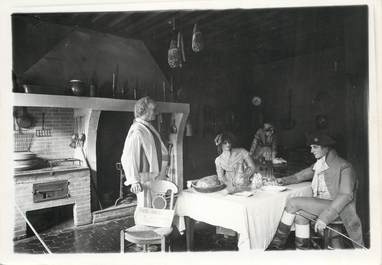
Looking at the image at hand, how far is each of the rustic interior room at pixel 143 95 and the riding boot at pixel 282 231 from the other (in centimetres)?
54

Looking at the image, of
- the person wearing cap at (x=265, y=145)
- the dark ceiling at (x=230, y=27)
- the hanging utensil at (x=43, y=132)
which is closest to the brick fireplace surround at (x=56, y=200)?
the hanging utensil at (x=43, y=132)

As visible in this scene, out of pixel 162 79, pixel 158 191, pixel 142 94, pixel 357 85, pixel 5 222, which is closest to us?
pixel 5 222

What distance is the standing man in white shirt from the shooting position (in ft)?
7.57

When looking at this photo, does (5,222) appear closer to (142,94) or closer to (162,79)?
(142,94)

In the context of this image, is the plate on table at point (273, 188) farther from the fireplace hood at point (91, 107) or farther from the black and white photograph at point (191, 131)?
the fireplace hood at point (91, 107)

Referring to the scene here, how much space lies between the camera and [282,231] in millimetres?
2162

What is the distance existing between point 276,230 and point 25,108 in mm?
3039

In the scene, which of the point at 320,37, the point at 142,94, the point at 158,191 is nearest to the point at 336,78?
the point at 320,37

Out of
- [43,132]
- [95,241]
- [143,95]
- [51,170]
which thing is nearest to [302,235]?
[95,241]

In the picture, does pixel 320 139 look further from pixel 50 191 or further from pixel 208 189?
pixel 50 191

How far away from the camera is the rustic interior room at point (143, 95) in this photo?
107 inches

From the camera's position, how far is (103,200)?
383 centimetres

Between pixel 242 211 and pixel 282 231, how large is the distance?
0.55 metres

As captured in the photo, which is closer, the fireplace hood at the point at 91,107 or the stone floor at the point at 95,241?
the stone floor at the point at 95,241
